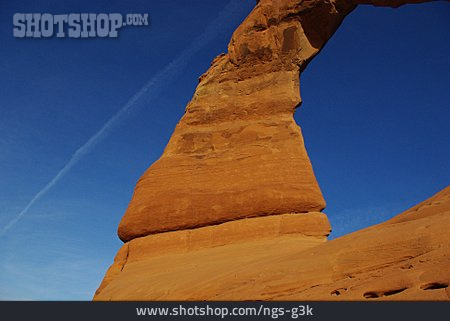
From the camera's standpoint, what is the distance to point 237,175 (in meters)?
19.0

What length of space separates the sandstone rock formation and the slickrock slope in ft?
0.52

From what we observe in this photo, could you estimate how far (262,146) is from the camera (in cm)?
1912

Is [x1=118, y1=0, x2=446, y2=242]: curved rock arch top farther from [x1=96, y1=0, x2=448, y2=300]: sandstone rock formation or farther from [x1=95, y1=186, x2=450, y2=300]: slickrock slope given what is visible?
[x1=95, y1=186, x2=450, y2=300]: slickrock slope

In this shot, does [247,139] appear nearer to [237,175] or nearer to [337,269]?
[237,175]

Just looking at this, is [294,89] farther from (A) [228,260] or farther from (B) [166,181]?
(A) [228,260]

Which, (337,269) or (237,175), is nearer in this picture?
(337,269)

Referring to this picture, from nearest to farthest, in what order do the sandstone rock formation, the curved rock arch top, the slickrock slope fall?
the slickrock slope, the sandstone rock formation, the curved rock arch top

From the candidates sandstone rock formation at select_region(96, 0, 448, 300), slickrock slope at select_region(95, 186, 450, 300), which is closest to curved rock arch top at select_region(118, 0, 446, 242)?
sandstone rock formation at select_region(96, 0, 448, 300)

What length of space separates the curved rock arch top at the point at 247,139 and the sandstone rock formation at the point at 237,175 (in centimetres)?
4

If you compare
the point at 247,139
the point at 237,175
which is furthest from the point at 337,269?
the point at 247,139

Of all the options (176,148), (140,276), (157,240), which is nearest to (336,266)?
(140,276)

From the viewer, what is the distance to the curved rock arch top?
18.3 m

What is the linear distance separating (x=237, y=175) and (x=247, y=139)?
5.08 ft
